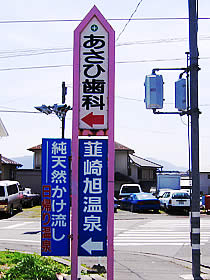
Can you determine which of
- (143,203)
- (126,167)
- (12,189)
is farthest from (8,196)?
(126,167)

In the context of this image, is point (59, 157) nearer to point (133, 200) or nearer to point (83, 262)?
point (83, 262)

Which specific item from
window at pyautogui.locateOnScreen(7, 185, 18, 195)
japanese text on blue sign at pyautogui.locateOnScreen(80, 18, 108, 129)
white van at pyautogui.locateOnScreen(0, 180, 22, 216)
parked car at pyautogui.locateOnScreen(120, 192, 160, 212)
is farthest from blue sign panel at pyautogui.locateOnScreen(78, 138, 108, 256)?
parked car at pyautogui.locateOnScreen(120, 192, 160, 212)

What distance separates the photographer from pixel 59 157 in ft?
27.1

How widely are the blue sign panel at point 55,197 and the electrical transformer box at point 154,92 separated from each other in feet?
7.72

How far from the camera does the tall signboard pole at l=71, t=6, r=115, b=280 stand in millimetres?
7367

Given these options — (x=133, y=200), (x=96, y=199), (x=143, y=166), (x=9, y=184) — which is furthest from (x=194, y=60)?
(x=143, y=166)

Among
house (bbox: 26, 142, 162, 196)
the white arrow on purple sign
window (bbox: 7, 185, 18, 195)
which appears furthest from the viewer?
house (bbox: 26, 142, 162, 196)

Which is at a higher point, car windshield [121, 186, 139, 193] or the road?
car windshield [121, 186, 139, 193]

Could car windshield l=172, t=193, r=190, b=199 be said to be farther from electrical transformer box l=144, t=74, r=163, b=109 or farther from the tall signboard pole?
the tall signboard pole

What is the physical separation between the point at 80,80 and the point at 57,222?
2.64m

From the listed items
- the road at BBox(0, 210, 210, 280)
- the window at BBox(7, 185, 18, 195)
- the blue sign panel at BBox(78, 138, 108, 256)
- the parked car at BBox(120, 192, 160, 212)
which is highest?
the blue sign panel at BBox(78, 138, 108, 256)

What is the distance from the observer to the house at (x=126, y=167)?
144ft

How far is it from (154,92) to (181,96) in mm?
738

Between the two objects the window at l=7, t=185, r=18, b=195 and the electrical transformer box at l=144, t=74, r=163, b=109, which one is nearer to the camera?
the electrical transformer box at l=144, t=74, r=163, b=109
